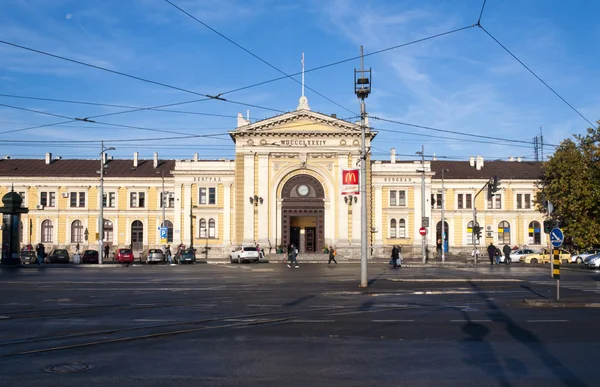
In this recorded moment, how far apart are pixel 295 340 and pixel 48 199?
243ft

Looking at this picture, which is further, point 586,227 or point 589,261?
point 586,227

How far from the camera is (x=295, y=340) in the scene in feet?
41.8

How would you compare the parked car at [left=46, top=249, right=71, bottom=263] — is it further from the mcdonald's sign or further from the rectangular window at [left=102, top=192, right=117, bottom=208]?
the mcdonald's sign

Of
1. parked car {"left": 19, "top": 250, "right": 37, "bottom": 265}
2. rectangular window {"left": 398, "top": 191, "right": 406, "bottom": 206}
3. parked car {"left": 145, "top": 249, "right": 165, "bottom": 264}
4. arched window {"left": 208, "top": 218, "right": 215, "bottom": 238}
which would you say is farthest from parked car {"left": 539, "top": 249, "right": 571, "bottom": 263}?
parked car {"left": 19, "top": 250, "right": 37, "bottom": 265}

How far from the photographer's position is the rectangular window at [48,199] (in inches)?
3140

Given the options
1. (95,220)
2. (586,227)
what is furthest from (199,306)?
(95,220)

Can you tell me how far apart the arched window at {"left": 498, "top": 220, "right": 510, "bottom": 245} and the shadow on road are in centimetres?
6523

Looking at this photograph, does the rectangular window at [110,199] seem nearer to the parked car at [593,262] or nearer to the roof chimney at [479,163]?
the roof chimney at [479,163]

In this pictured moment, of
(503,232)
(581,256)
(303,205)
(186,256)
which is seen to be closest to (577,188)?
(581,256)

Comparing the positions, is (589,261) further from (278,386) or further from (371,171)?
(278,386)

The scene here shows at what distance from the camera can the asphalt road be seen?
9539 mm

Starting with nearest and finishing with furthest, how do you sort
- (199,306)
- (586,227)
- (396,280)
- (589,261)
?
(199,306)
(396,280)
(589,261)
(586,227)

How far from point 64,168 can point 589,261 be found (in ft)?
→ 207

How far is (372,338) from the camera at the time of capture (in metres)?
13.0
